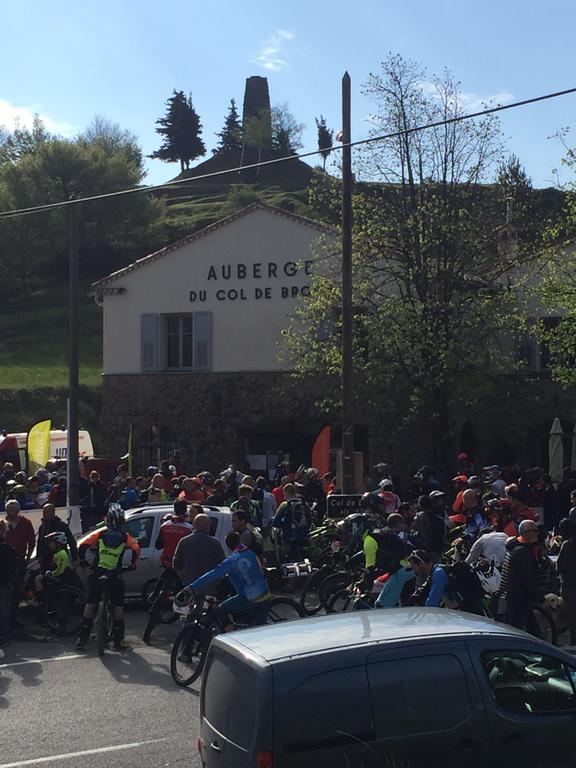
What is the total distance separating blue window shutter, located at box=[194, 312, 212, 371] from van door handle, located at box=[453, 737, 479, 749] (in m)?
26.6

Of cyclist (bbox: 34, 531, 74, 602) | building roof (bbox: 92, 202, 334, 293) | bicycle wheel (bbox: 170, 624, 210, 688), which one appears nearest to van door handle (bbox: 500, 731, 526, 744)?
bicycle wheel (bbox: 170, 624, 210, 688)

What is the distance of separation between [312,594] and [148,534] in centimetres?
265

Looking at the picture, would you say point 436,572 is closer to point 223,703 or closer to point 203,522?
point 203,522

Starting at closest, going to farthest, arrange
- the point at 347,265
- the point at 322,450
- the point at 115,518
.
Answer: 1. the point at 115,518
2. the point at 347,265
3. the point at 322,450

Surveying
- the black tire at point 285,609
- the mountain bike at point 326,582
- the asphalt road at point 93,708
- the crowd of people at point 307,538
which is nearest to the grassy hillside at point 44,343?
the crowd of people at point 307,538

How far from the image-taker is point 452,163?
1039 inches

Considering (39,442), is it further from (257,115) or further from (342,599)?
(257,115)

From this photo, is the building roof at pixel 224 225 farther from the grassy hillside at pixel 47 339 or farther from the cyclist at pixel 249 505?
the grassy hillside at pixel 47 339

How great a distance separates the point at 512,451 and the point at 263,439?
7.34 meters

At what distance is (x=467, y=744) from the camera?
595 centimetres

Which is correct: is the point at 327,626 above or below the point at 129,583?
above

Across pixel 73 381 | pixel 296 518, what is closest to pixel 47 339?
pixel 73 381

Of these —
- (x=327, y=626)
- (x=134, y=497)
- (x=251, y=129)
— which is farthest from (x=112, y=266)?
(x=327, y=626)

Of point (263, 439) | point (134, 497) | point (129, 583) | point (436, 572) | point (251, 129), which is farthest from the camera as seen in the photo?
point (251, 129)
